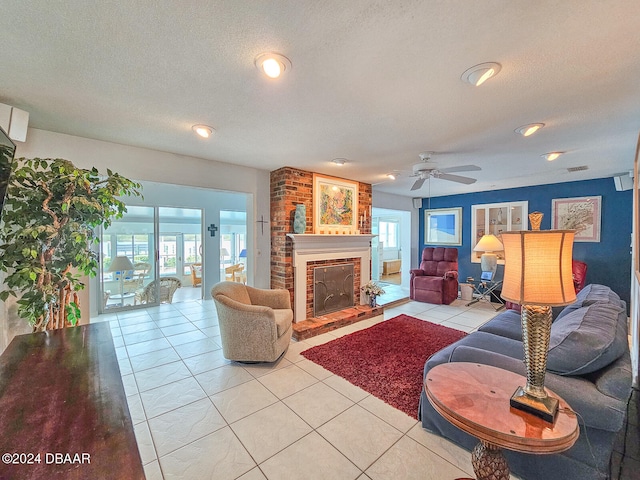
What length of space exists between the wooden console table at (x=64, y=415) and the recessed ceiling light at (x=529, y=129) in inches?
132

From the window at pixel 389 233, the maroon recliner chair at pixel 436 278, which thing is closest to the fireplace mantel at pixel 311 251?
the maroon recliner chair at pixel 436 278

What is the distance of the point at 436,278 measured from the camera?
5.41m

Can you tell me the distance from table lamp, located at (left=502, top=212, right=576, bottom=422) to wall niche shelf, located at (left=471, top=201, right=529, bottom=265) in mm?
4840

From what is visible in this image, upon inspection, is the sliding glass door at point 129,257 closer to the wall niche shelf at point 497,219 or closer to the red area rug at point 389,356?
the red area rug at point 389,356

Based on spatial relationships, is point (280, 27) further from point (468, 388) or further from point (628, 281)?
point (628, 281)

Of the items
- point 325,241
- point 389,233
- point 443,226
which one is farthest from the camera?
point 389,233

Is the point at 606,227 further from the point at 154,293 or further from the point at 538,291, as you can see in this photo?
the point at 154,293

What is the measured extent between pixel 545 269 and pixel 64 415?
2.01 meters

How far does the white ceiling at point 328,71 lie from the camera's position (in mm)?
1189

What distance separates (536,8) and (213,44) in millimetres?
1514

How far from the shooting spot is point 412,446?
5.74 feet

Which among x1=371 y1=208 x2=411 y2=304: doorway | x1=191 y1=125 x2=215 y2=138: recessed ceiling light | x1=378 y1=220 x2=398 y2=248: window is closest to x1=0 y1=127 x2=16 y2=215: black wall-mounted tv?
x1=191 y1=125 x2=215 y2=138: recessed ceiling light

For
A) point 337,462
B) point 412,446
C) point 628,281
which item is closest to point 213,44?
point 337,462

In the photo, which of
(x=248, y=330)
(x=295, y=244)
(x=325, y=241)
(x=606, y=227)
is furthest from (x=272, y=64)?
(x=606, y=227)
